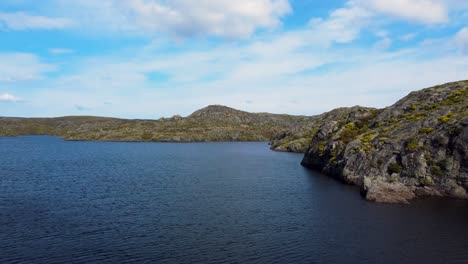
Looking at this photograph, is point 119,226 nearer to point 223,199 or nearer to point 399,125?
point 223,199

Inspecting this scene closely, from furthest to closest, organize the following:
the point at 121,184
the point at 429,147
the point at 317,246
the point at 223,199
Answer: the point at 121,184, the point at 429,147, the point at 223,199, the point at 317,246

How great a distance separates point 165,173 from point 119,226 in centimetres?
6035

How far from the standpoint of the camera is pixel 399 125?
103 metres

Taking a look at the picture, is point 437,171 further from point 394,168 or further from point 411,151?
point 394,168

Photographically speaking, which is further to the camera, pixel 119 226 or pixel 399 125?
pixel 399 125

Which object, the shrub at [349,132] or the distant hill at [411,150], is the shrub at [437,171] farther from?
the shrub at [349,132]

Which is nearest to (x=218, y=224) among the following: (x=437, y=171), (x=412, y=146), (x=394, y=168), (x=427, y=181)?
(x=394, y=168)

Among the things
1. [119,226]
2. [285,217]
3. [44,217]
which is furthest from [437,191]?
[44,217]

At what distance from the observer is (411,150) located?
85562 mm

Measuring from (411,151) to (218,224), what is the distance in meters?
52.8

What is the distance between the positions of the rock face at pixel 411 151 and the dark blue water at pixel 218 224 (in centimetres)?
580

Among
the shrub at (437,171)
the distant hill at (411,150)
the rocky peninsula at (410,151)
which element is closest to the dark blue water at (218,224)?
the rocky peninsula at (410,151)

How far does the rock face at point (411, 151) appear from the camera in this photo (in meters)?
76.9

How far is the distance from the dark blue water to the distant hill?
19.3 ft
